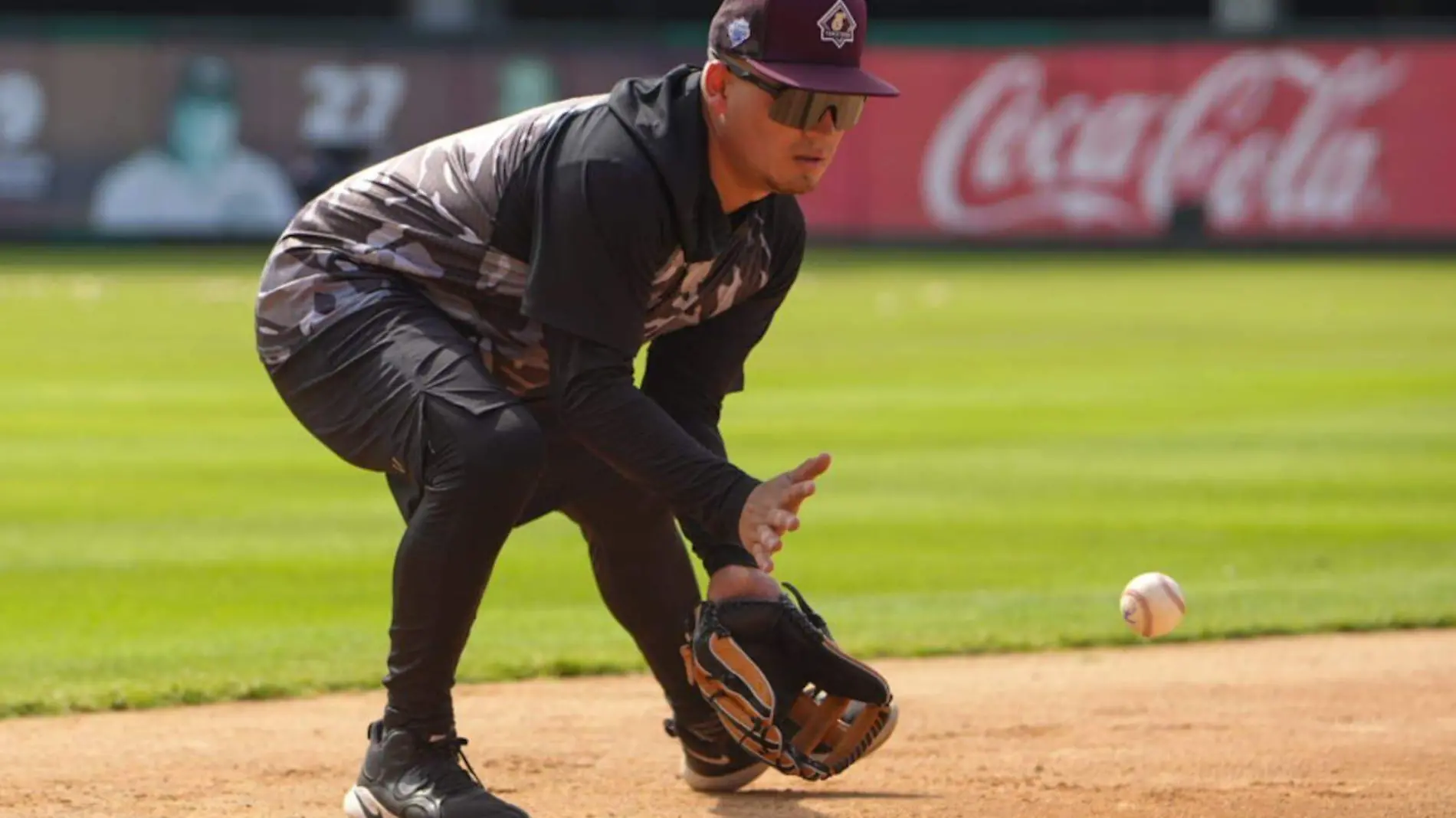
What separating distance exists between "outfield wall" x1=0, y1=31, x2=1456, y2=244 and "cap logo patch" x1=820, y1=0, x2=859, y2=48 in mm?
26904

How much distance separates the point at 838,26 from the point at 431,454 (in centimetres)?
117

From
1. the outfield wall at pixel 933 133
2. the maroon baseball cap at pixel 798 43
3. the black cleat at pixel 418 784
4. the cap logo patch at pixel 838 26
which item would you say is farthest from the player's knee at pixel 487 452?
the outfield wall at pixel 933 133

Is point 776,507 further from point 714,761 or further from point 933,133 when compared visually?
point 933,133

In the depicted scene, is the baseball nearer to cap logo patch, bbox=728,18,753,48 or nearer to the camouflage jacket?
the camouflage jacket

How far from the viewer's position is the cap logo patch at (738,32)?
462 cm

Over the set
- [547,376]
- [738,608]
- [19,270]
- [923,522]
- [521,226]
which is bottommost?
[19,270]

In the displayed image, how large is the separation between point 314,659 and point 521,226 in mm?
2999

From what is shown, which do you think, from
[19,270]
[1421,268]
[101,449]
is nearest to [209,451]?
[101,449]

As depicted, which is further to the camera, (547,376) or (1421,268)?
(1421,268)

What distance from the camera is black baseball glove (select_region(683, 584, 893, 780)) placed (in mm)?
4828

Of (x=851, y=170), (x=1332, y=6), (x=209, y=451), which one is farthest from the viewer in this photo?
(x=1332, y=6)

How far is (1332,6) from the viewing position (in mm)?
42031

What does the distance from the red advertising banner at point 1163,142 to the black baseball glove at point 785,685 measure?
84.7 ft

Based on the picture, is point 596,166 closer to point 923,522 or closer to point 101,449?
point 923,522
